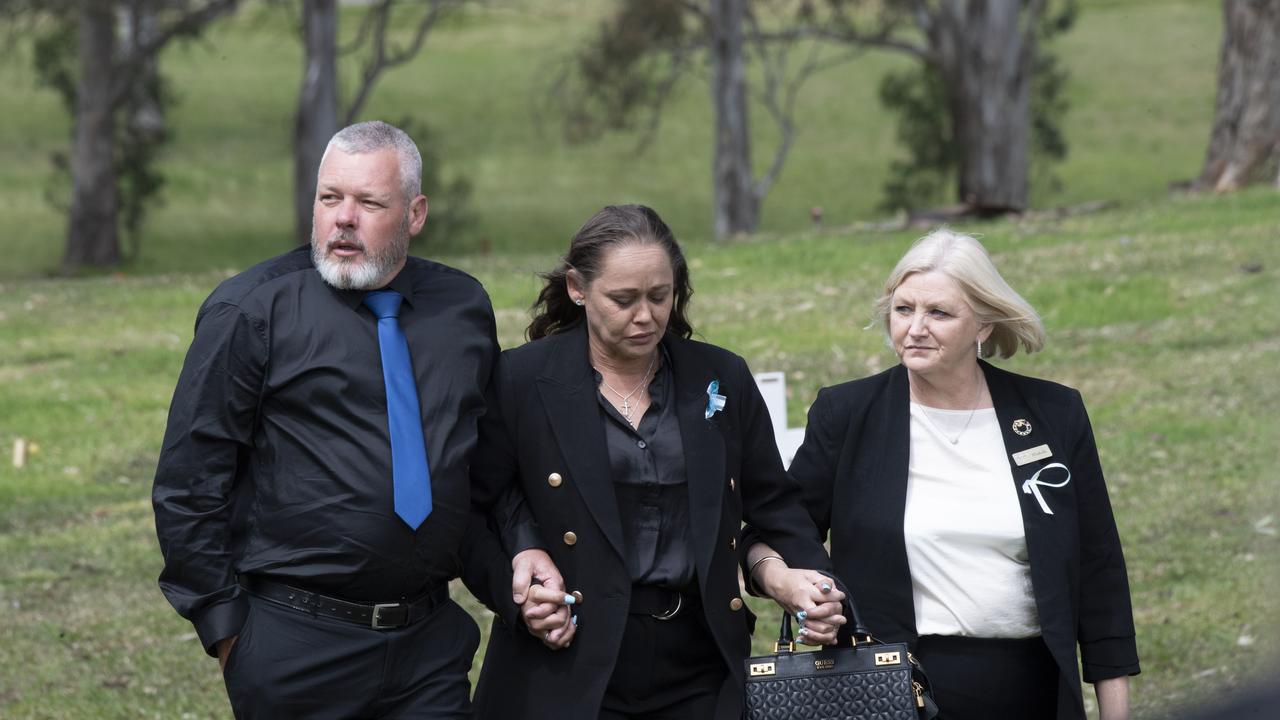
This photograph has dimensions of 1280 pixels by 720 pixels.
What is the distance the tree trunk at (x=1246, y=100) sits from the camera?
725 inches

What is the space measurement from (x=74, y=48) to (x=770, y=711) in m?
29.3

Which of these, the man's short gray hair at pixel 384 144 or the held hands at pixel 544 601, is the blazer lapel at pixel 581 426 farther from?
the man's short gray hair at pixel 384 144

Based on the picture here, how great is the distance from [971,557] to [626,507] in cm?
87

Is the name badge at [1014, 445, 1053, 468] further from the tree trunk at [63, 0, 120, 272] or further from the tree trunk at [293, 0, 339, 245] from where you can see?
the tree trunk at [63, 0, 120, 272]

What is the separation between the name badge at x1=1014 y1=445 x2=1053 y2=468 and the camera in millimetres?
4312

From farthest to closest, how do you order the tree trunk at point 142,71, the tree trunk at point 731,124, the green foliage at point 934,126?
the green foliage at point 934,126, the tree trunk at point 142,71, the tree trunk at point 731,124

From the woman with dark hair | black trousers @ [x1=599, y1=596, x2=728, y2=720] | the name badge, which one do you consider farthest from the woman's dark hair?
the name badge

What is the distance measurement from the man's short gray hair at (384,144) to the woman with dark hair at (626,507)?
0.43 metres

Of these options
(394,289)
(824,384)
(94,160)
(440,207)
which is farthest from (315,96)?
(394,289)

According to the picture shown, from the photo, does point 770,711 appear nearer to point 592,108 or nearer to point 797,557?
point 797,557

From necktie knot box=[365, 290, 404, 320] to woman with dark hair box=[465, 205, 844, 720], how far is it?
33cm

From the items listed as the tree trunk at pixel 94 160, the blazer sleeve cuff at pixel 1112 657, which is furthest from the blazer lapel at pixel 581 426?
the tree trunk at pixel 94 160

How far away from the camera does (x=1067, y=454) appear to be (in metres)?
4.36

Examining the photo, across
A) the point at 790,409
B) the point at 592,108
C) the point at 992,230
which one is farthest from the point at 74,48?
the point at 790,409
